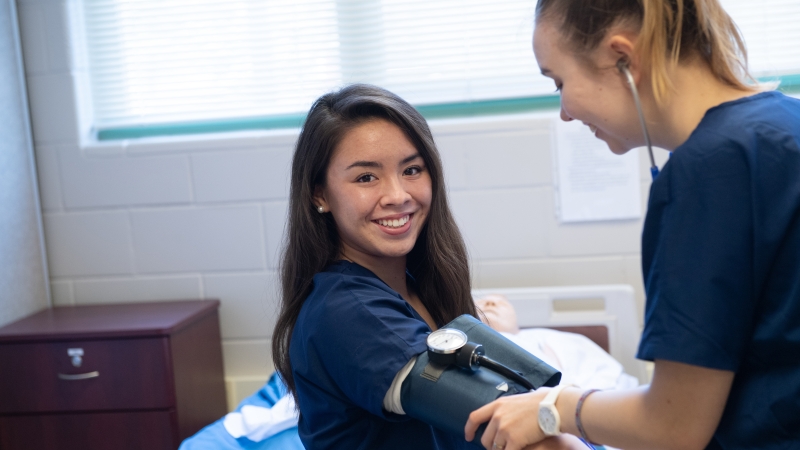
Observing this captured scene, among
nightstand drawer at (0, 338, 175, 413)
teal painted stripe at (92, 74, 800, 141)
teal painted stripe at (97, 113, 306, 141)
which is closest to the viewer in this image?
nightstand drawer at (0, 338, 175, 413)

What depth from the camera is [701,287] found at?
746 mm

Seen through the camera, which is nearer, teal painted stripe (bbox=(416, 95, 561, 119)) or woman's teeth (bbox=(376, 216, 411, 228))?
woman's teeth (bbox=(376, 216, 411, 228))

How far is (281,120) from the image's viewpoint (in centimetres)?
261

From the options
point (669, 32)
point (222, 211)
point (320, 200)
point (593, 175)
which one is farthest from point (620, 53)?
point (222, 211)

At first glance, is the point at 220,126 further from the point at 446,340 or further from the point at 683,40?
the point at 683,40

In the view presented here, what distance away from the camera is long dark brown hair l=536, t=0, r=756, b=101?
2.62ft

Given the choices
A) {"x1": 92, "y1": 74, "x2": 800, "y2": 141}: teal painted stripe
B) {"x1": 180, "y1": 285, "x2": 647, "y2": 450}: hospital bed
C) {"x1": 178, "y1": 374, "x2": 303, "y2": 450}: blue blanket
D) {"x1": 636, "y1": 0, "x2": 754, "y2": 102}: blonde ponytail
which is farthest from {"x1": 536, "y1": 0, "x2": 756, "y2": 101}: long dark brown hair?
{"x1": 92, "y1": 74, "x2": 800, "y2": 141}: teal painted stripe

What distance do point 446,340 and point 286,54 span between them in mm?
1814

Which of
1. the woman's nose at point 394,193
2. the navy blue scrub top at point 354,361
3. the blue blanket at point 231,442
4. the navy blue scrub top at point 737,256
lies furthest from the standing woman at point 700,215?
the blue blanket at point 231,442

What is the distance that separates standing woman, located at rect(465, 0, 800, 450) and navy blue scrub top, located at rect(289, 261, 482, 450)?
31cm

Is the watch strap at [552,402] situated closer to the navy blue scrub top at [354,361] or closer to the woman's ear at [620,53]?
the navy blue scrub top at [354,361]

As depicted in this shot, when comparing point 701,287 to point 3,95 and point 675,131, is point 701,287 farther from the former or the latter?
point 3,95

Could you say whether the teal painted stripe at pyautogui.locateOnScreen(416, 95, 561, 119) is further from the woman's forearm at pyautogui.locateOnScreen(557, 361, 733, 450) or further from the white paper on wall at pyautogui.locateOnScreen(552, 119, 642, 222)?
the woman's forearm at pyautogui.locateOnScreen(557, 361, 733, 450)

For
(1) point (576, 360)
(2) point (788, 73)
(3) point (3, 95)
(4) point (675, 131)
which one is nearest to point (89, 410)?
(3) point (3, 95)
